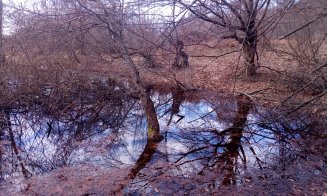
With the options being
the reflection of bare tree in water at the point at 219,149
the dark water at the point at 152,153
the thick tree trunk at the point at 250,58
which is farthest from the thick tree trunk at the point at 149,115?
the thick tree trunk at the point at 250,58

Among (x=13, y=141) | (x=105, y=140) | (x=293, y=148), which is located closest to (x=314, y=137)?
(x=293, y=148)

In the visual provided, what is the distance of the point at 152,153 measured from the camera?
877 cm

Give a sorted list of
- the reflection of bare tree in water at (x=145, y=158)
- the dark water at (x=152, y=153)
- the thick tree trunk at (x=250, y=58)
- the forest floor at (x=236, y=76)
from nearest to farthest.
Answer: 1. the dark water at (x=152, y=153)
2. the reflection of bare tree in water at (x=145, y=158)
3. the forest floor at (x=236, y=76)
4. the thick tree trunk at (x=250, y=58)

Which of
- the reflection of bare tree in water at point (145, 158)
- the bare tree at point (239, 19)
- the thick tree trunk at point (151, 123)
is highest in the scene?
the bare tree at point (239, 19)

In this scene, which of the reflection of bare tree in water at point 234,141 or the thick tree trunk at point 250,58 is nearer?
the reflection of bare tree in water at point 234,141

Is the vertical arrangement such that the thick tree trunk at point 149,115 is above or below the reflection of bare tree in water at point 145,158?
above

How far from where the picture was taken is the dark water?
688 centimetres

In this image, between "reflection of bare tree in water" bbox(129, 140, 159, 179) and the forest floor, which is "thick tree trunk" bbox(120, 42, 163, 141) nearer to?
"reflection of bare tree in water" bbox(129, 140, 159, 179)

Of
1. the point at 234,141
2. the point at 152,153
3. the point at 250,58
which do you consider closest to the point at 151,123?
the point at 152,153

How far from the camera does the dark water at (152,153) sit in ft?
22.6

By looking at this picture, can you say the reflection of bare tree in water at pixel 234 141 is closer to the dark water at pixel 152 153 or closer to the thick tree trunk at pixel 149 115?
the dark water at pixel 152 153

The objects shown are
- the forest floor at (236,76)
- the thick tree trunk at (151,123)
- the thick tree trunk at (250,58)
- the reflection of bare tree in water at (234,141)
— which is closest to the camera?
the reflection of bare tree in water at (234,141)

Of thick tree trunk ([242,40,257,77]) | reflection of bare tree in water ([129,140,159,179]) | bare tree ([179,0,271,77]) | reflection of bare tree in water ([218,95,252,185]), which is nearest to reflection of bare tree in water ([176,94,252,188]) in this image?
reflection of bare tree in water ([218,95,252,185])

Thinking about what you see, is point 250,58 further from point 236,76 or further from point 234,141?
point 234,141
